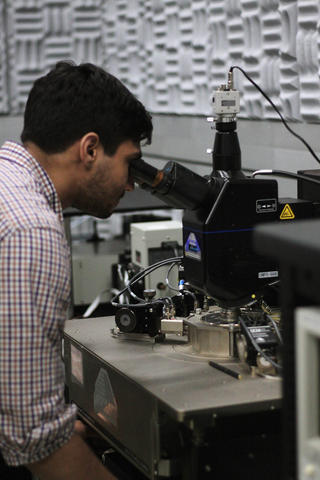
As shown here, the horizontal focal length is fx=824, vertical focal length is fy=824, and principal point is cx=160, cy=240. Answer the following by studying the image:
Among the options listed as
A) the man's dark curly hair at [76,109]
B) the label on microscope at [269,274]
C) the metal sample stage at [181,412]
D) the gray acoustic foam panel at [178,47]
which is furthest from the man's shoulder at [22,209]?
the gray acoustic foam panel at [178,47]

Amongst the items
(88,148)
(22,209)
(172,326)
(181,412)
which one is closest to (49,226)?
(22,209)

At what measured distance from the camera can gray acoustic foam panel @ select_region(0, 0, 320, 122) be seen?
2.94 m

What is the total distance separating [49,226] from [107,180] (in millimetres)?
305

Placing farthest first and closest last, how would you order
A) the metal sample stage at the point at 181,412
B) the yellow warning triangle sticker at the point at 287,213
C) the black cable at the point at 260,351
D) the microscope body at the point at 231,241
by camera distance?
1. the yellow warning triangle sticker at the point at 287,213
2. the microscope body at the point at 231,241
3. the black cable at the point at 260,351
4. the metal sample stage at the point at 181,412

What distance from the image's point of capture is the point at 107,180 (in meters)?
1.64

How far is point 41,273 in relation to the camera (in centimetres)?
132

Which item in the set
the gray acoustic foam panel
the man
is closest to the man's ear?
the man

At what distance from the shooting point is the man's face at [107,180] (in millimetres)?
1621

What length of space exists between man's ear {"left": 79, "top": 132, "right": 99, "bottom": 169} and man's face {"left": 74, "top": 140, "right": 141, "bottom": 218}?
11 mm

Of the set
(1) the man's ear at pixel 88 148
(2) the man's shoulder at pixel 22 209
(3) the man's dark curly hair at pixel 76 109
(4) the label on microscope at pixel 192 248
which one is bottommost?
(4) the label on microscope at pixel 192 248

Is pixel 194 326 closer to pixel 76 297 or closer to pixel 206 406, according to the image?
pixel 206 406

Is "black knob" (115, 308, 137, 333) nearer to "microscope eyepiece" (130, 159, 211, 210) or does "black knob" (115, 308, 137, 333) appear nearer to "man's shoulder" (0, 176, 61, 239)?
"microscope eyepiece" (130, 159, 211, 210)

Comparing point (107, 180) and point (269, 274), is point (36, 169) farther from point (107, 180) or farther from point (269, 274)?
point (269, 274)

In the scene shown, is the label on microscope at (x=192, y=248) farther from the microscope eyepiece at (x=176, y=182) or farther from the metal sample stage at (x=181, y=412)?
the metal sample stage at (x=181, y=412)
